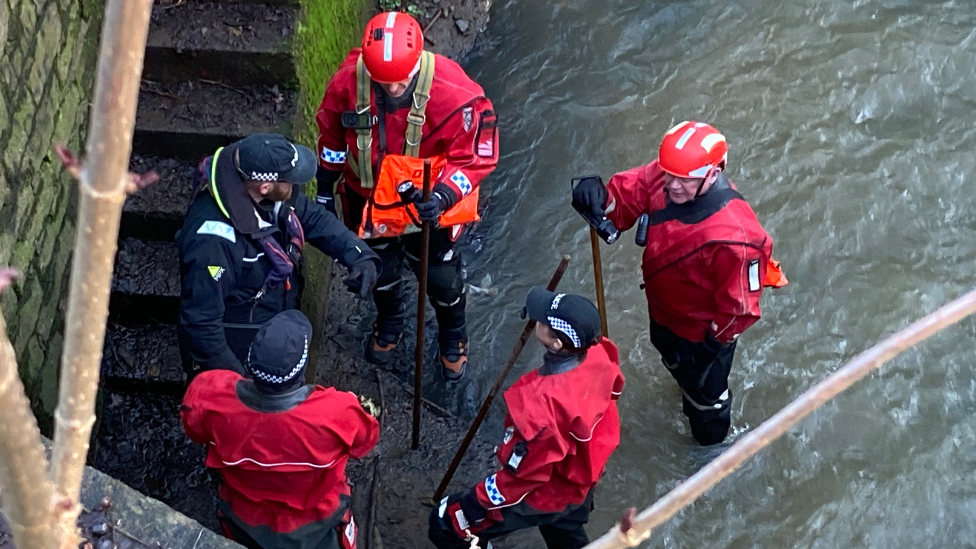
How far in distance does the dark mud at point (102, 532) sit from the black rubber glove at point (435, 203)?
2011mm

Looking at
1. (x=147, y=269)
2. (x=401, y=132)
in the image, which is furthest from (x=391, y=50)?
(x=147, y=269)

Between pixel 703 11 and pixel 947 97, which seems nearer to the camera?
pixel 947 97

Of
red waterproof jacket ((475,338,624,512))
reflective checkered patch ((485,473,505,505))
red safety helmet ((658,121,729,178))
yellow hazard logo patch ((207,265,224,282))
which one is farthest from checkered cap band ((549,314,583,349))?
yellow hazard logo patch ((207,265,224,282))

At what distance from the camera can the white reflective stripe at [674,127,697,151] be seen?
3900 millimetres

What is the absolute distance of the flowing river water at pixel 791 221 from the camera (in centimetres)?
488

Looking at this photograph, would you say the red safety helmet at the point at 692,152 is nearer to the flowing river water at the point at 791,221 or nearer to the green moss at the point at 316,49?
the flowing river water at the point at 791,221

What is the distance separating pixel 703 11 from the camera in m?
7.52

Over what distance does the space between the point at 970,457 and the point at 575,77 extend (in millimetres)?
3933

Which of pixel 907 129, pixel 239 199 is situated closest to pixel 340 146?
pixel 239 199

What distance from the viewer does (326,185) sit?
4734mm

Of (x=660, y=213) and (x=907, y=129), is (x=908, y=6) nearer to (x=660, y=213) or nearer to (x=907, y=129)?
(x=907, y=129)

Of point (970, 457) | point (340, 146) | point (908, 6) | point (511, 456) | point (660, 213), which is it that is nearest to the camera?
point (511, 456)

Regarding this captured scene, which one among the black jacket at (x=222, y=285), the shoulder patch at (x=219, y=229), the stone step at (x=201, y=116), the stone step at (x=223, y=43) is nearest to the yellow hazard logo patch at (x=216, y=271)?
the black jacket at (x=222, y=285)

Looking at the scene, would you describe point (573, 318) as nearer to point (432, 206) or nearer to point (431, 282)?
point (432, 206)
